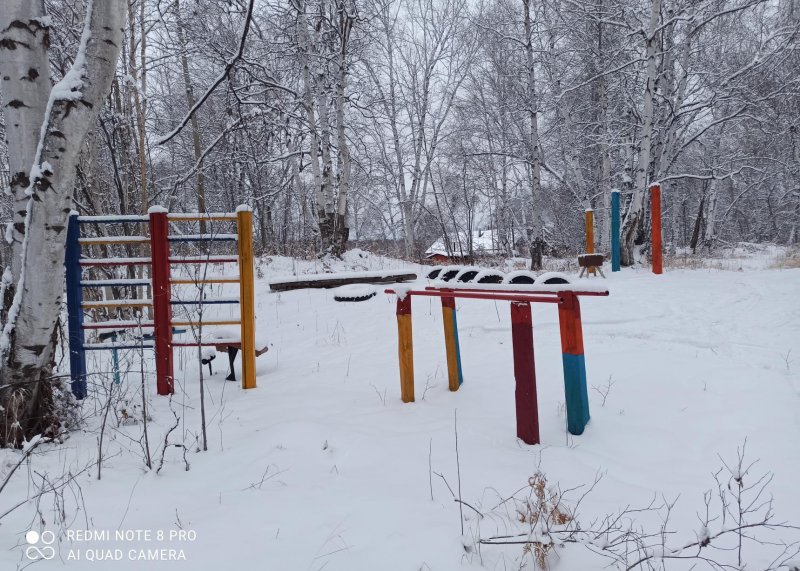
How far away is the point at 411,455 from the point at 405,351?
107 centimetres

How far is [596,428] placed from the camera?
3.19 metres

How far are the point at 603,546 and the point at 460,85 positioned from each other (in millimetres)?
20437

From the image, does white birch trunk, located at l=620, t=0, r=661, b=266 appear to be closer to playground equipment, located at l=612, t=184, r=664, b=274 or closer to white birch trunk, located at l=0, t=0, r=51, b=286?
playground equipment, located at l=612, t=184, r=664, b=274

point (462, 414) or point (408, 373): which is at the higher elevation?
point (408, 373)

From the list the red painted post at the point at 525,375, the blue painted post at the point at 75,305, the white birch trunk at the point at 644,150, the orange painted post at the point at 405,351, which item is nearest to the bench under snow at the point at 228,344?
the blue painted post at the point at 75,305

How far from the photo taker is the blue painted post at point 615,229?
33.5 feet

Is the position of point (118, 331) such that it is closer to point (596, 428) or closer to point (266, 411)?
point (266, 411)

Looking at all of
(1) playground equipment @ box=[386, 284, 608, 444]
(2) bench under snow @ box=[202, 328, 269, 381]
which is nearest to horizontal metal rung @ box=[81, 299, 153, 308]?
(2) bench under snow @ box=[202, 328, 269, 381]

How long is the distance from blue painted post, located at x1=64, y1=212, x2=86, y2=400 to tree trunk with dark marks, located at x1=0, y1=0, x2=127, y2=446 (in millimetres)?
1115

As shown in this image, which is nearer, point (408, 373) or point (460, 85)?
point (408, 373)

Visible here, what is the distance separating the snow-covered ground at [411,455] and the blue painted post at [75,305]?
0.35 metres

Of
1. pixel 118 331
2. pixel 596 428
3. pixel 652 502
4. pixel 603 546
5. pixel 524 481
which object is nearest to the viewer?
pixel 603 546

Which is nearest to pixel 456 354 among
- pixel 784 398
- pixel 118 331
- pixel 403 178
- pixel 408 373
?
pixel 408 373

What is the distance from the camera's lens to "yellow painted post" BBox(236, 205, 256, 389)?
4.43m
